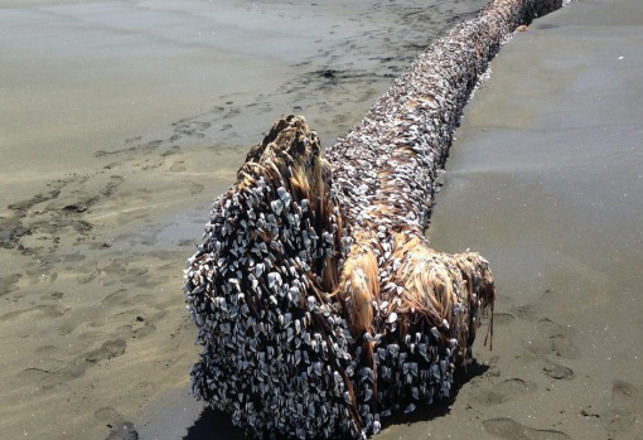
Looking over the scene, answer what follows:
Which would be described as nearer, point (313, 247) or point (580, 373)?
point (313, 247)

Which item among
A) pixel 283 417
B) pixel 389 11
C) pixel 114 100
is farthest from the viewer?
pixel 389 11

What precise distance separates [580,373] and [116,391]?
241cm

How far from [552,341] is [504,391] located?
0.52 metres

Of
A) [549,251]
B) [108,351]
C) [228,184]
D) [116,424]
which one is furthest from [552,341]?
[228,184]

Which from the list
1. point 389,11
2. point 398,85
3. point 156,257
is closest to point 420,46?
point 389,11

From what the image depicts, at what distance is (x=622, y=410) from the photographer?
3.35 metres

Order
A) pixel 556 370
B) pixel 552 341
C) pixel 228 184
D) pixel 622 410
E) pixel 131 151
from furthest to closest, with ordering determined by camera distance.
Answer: pixel 131 151
pixel 228 184
pixel 552 341
pixel 556 370
pixel 622 410

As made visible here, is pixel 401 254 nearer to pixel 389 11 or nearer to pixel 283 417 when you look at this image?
pixel 283 417

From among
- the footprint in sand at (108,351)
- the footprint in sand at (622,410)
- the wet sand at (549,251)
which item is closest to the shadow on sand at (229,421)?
the wet sand at (549,251)

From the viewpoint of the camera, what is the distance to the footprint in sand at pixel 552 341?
12.3 ft

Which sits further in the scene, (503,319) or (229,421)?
(503,319)

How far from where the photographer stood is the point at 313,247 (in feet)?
10.5

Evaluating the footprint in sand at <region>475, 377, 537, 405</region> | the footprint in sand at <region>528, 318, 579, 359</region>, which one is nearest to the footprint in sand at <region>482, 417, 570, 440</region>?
the footprint in sand at <region>475, 377, 537, 405</region>

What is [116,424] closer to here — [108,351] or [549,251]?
[108,351]
